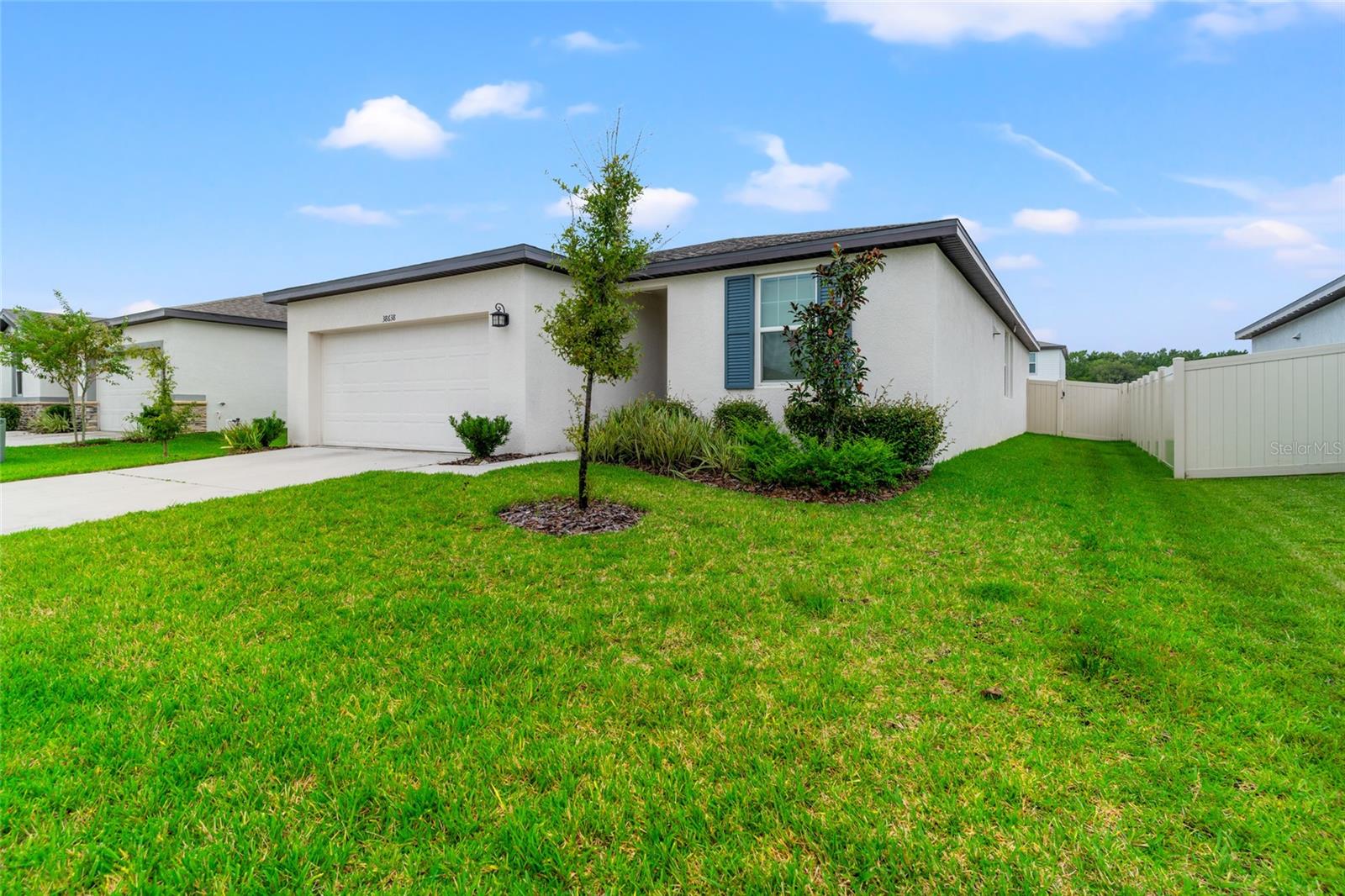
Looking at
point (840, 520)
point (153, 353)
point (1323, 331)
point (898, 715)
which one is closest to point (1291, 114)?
point (1323, 331)

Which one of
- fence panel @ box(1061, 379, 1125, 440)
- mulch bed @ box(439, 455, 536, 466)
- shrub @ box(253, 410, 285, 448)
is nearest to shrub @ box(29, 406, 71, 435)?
shrub @ box(253, 410, 285, 448)

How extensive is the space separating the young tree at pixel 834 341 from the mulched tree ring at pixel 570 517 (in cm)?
336

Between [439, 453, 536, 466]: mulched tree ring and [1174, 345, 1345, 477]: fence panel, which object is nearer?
[1174, 345, 1345, 477]: fence panel

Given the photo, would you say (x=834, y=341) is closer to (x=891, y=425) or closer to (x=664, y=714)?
(x=891, y=425)

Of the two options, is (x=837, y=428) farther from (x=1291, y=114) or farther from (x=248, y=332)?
(x=248, y=332)

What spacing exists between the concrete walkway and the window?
3.62 meters

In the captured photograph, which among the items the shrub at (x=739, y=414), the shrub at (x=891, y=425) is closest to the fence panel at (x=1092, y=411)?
the shrub at (x=891, y=425)

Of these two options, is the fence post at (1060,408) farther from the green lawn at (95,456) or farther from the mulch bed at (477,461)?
the green lawn at (95,456)

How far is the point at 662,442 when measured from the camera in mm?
8375

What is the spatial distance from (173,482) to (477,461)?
3767mm

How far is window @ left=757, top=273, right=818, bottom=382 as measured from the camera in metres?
9.48

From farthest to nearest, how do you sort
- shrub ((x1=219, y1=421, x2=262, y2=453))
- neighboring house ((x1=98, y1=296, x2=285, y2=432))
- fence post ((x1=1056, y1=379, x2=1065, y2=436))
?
1. fence post ((x1=1056, y1=379, x2=1065, y2=436))
2. neighboring house ((x1=98, y1=296, x2=285, y2=432))
3. shrub ((x1=219, y1=421, x2=262, y2=453))

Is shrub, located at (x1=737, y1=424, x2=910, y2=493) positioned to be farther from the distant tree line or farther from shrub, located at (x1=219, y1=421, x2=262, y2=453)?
the distant tree line

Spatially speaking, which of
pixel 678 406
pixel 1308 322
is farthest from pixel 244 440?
pixel 1308 322
